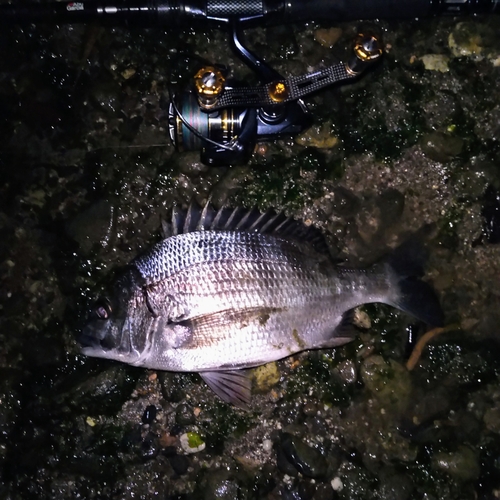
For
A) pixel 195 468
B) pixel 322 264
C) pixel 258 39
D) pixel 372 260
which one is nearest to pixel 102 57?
pixel 258 39

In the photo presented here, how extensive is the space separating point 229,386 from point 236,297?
0.53 meters

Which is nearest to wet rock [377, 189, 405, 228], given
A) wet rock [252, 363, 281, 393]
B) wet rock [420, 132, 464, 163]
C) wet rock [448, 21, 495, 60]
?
wet rock [420, 132, 464, 163]

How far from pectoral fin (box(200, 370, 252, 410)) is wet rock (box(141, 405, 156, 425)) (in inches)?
17.2

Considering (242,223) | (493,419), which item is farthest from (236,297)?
(493,419)

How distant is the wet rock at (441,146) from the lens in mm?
3119

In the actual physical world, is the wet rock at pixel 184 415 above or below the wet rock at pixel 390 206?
below

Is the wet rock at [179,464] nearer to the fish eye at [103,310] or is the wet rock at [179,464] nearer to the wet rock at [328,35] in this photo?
the fish eye at [103,310]

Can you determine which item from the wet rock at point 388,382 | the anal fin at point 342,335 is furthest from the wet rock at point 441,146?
the wet rock at point 388,382

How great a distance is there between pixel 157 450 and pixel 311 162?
1.96 metres

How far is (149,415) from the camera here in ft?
10.1

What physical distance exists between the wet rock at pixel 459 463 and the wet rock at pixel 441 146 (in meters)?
1.71

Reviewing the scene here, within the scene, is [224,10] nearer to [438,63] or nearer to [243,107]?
[243,107]

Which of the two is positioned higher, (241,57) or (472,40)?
(472,40)

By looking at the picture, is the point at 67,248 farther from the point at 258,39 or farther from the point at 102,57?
the point at 258,39
